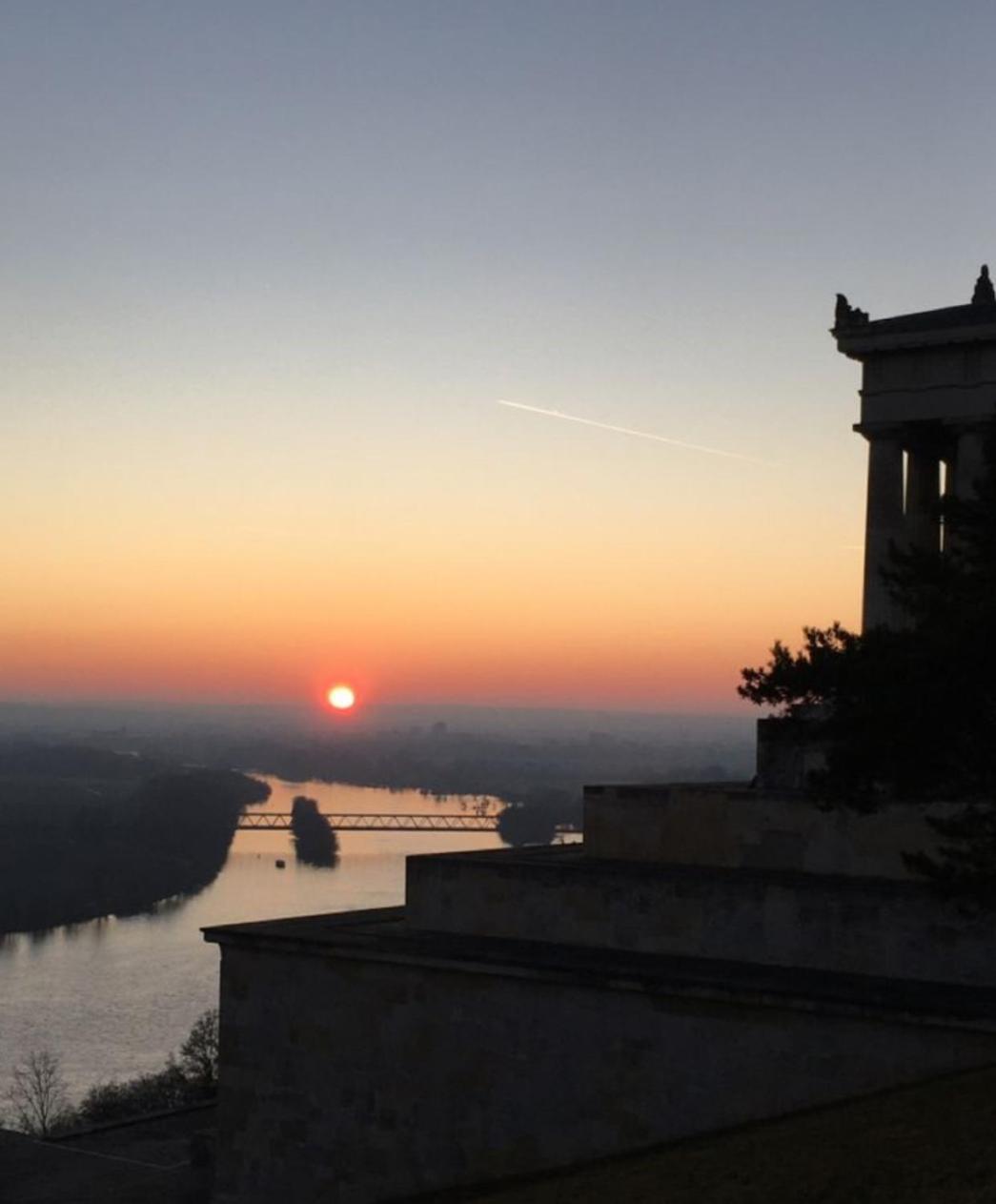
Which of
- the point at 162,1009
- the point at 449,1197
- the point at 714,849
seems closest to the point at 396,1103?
the point at 449,1197

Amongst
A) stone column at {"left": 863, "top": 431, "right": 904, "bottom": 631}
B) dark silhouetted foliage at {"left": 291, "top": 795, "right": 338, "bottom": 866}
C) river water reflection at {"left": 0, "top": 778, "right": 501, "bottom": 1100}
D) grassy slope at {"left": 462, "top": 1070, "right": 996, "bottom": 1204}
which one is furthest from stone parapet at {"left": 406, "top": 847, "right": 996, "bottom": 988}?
dark silhouetted foliage at {"left": 291, "top": 795, "right": 338, "bottom": 866}

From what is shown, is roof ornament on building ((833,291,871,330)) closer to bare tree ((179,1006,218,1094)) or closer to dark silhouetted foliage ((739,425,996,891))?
dark silhouetted foliage ((739,425,996,891))

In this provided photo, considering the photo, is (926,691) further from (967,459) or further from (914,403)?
(914,403)

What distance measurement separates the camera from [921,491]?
23.0 m

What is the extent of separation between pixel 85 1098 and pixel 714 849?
30505mm

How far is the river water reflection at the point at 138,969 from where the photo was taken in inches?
2072

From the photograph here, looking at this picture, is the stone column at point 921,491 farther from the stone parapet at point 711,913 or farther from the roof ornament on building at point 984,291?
the stone parapet at point 711,913

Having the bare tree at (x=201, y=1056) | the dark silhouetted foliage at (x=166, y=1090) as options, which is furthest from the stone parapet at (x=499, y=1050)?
the bare tree at (x=201, y=1056)

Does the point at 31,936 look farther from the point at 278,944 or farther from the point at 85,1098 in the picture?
the point at 278,944

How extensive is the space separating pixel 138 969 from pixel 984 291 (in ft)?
175

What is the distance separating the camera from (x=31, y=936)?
277 ft

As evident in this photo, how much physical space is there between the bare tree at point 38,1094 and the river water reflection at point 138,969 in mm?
553

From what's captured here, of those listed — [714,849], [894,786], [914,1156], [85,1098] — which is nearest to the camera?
[914,1156]

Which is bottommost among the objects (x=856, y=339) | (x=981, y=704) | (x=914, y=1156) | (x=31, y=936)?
(x=31, y=936)
